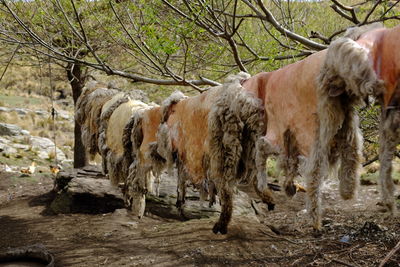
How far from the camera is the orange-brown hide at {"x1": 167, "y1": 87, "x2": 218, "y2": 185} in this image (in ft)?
6.80

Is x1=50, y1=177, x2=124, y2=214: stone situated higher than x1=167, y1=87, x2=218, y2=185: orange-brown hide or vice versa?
x1=167, y1=87, x2=218, y2=185: orange-brown hide

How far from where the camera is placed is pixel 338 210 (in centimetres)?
480

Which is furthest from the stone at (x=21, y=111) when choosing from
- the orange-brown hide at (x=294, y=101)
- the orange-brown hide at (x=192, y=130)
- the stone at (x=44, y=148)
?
the orange-brown hide at (x=294, y=101)

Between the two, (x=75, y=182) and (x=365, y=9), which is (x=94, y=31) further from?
(x=365, y=9)

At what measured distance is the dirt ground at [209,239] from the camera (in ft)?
9.49

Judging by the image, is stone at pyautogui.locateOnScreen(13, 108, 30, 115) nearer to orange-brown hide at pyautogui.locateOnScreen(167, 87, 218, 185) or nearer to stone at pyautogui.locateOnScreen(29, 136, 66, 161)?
stone at pyautogui.locateOnScreen(29, 136, 66, 161)

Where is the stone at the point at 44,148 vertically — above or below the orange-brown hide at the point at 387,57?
below

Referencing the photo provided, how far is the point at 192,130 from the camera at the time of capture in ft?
7.18

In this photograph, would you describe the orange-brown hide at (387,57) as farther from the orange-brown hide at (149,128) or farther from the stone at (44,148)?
the stone at (44,148)

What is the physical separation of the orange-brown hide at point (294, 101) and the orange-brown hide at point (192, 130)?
47 cm

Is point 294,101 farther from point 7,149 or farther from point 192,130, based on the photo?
point 7,149

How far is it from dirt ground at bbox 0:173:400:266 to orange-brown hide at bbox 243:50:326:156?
166 centimetres

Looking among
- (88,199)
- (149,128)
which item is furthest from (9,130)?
(149,128)

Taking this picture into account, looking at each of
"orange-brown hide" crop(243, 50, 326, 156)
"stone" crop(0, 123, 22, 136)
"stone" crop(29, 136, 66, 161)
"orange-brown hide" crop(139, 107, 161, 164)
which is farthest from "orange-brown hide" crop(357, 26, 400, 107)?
"stone" crop(0, 123, 22, 136)
